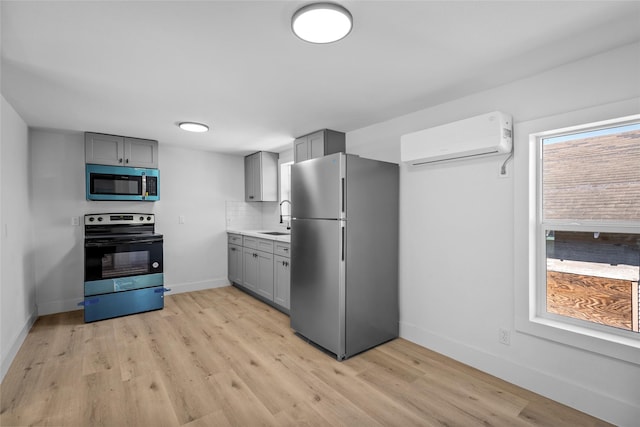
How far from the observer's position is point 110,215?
400 centimetres

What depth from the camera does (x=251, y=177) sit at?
5148 mm

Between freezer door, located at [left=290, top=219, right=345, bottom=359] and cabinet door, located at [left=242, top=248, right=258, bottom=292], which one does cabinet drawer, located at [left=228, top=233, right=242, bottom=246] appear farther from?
freezer door, located at [left=290, top=219, right=345, bottom=359]

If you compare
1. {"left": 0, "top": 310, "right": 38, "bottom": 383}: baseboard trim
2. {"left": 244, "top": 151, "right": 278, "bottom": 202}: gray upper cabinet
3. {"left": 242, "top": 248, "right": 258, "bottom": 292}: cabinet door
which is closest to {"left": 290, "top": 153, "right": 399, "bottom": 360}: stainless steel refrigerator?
{"left": 242, "top": 248, "right": 258, "bottom": 292}: cabinet door

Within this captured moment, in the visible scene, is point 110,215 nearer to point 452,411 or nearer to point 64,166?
point 64,166

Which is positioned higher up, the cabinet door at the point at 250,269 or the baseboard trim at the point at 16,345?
the cabinet door at the point at 250,269

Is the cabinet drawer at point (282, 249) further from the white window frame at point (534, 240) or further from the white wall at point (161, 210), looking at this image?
the white window frame at point (534, 240)

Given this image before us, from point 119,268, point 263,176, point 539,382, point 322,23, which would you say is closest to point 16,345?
point 119,268

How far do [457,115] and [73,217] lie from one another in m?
4.58

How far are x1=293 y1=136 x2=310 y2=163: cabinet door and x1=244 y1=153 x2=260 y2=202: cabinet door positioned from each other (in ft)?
3.86

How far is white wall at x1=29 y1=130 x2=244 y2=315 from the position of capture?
376 centimetres

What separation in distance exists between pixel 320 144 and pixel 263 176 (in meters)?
1.59

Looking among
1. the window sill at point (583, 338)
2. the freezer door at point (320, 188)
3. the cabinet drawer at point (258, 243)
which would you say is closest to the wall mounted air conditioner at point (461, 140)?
the freezer door at point (320, 188)

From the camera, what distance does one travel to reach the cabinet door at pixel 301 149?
3.82 metres

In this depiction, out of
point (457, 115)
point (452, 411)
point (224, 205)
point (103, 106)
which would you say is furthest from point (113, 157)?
point (452, 411)
